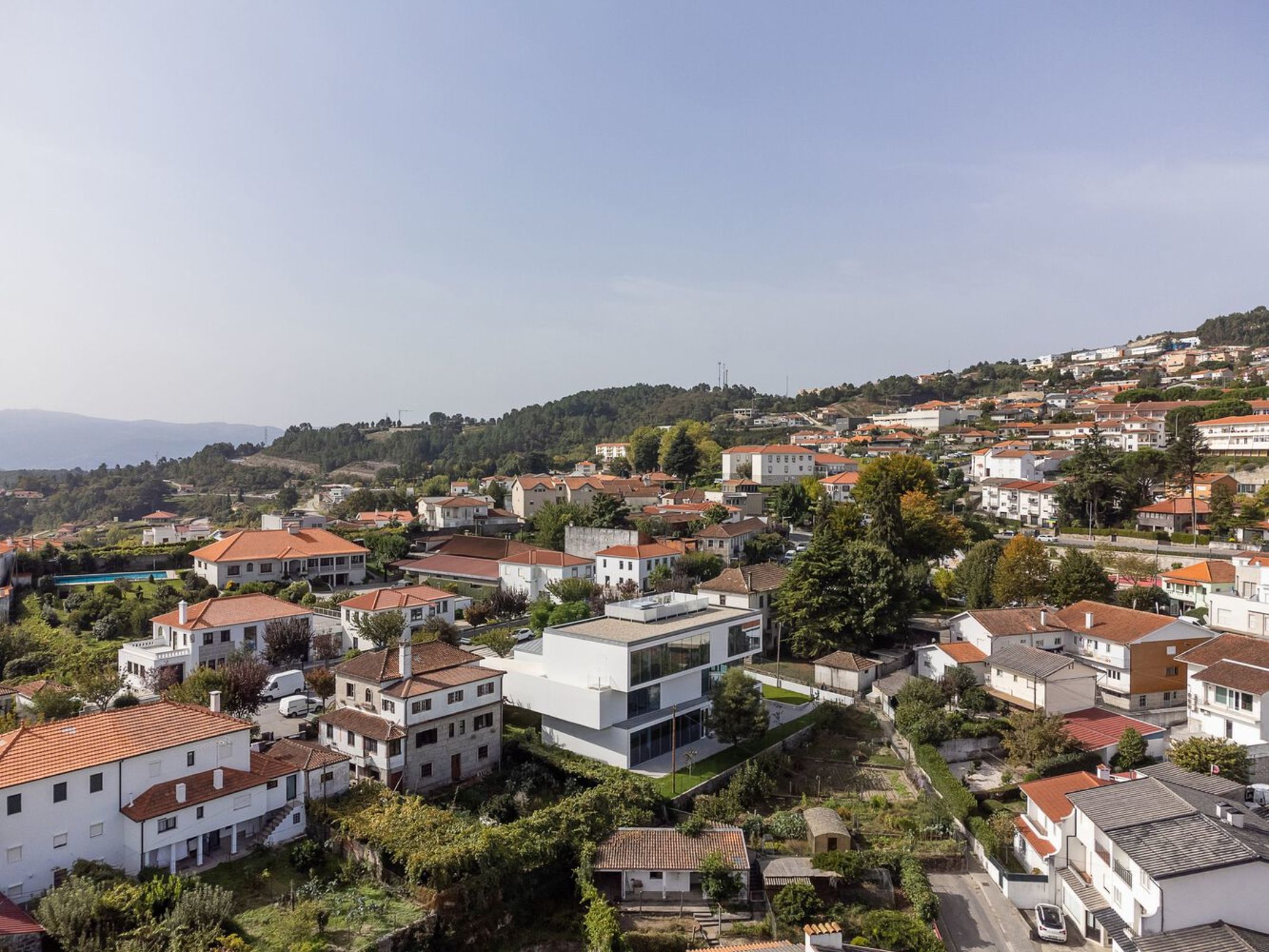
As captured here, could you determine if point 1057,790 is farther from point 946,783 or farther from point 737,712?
point 737,712

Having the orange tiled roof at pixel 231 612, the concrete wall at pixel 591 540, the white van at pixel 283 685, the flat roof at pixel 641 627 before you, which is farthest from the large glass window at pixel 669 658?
the concrete wall at pixel 591 540

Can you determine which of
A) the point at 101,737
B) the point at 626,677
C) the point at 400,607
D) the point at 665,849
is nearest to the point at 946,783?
the point at 665,849

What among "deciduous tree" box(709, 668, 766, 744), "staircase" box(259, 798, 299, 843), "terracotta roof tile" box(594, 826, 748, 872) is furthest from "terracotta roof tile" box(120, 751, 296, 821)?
"deciduous tree" box(709, 668, 766, 744)

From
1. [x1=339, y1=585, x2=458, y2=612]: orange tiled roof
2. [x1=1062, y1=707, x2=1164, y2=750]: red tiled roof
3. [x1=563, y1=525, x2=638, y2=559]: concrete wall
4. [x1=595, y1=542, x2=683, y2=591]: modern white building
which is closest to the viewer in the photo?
[x1=1062, y1=707, x2=1164, y2=750]: red tiled roof

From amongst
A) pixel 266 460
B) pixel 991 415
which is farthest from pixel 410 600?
pixel 266 460

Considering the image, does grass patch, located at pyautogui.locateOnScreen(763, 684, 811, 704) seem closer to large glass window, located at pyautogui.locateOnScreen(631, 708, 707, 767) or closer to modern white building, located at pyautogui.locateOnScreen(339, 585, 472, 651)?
large glass window, located at pyautogui.locateOnScreen(631, 708, 707, 767)

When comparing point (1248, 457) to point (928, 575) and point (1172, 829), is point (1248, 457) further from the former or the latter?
point (1172, 829)
